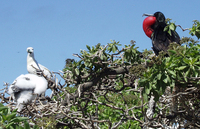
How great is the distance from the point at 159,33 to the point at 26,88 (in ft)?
9.37

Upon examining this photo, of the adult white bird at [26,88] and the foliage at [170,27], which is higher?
the foliage at [170,27]

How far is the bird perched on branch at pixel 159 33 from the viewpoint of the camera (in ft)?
19.5

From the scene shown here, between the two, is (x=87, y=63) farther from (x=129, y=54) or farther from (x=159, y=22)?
(x=159, y=22)

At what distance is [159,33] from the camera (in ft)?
19.9

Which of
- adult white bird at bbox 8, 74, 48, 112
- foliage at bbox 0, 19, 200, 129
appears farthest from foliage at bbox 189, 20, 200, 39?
adult white bird at bbox 8, 74, 48, 112

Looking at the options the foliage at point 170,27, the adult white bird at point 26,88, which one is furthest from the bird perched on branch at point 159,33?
the adult white bird at point 26,88

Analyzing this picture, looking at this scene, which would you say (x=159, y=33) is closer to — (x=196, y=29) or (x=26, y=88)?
(x=196, y=29)

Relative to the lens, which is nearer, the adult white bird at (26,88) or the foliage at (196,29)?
the foliage at (196,29)

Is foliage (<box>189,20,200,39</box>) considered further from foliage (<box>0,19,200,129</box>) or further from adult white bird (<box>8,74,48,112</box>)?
adult white bird (<box>8,74,48,112</box>)

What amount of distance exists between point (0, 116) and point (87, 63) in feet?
6.03

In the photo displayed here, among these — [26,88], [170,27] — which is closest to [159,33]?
[170,27]

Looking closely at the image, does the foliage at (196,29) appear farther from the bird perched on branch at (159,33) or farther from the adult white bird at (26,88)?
the adult white bird at (26,88)

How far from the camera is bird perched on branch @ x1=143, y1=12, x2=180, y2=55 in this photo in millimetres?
5941

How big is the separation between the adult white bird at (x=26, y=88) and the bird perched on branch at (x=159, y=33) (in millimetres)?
2365
